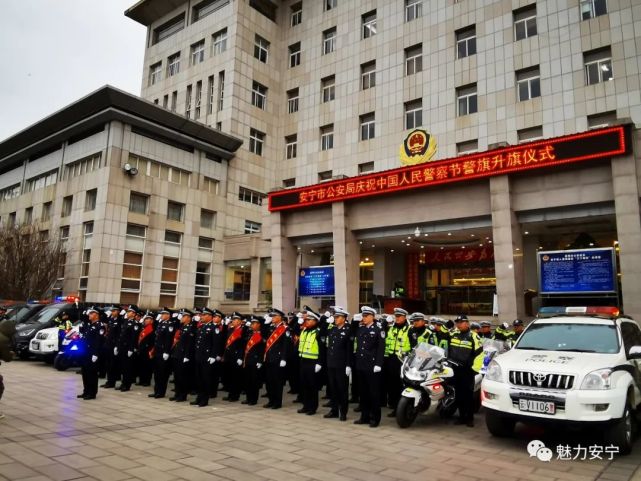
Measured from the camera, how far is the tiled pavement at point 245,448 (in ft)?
18.7

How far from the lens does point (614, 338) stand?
24.8ft

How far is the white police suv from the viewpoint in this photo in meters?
6.39

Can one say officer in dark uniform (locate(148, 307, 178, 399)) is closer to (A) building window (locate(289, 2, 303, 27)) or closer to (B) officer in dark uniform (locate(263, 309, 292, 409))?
(B) officer in dark uniform (locate(263, 309, 292, 409))

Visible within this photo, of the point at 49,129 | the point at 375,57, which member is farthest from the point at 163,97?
the point at 375,57

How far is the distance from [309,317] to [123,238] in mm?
25509

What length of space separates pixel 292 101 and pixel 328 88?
15.5 feet

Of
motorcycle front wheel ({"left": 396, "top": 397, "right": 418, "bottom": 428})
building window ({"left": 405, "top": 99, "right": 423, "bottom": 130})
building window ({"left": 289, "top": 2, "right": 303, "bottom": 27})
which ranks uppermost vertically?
building window ({"left": 289, "top": 2, "right": 303, "bottom": 27})

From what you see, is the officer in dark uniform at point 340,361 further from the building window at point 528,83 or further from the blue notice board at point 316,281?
the building window at point 528,83

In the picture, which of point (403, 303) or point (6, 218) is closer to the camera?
point (403, 303)

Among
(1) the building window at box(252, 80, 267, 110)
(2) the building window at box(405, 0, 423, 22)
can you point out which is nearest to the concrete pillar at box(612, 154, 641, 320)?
(2) the building window at box(405, 0, 423, 22)

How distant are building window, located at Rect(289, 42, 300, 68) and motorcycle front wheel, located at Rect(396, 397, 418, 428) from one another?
3723cm

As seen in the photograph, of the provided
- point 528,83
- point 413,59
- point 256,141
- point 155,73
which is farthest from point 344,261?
point 155,73

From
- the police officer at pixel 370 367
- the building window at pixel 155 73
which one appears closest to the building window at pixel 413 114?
the police officer at pixel 370 367

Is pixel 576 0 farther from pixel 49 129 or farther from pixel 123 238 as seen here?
pixel 49 129
